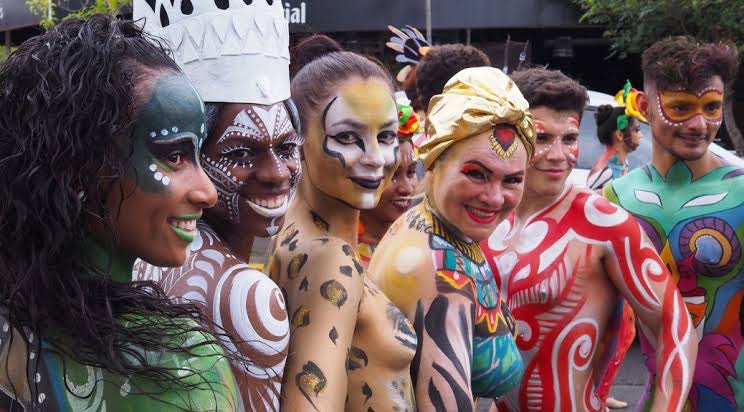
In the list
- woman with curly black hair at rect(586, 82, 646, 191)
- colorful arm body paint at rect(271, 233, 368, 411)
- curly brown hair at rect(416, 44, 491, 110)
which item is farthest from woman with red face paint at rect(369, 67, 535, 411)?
woman with curly black hair at rect(586, 82, 646, 191)

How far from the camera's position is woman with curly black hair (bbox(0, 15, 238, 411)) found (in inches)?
63.7

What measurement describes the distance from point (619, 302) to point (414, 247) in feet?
3.82

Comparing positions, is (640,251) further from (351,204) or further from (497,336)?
(351,204)

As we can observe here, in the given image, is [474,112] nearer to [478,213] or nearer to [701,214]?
[478,213]

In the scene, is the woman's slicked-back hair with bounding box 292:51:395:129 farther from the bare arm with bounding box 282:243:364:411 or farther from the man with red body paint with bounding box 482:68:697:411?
the man with red body paint with bounding box 482:68:697:411

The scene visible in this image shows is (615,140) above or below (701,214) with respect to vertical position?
below

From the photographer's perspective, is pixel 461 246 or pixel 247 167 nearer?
pixel 247 167

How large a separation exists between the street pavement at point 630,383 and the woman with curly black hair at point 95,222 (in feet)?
15.1

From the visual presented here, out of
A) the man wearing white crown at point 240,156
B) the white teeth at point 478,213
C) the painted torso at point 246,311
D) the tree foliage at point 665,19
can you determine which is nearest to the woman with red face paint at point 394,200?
the white teeth at point 478,213

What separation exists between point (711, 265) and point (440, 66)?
1.55 m

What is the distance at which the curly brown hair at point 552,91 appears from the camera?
11.8ft

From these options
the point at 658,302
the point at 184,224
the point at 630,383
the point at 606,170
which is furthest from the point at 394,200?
the point at 606,170

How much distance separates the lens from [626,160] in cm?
819

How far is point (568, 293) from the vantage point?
3463 millimetres
